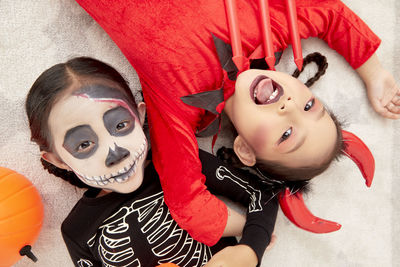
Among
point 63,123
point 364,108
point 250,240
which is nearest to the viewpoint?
point 63,123

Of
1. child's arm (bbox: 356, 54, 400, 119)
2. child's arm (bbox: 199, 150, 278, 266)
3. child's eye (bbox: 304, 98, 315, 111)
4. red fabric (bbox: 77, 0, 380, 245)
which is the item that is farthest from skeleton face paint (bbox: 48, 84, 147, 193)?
child's arm (bbox: 356, 54, 400, 119)

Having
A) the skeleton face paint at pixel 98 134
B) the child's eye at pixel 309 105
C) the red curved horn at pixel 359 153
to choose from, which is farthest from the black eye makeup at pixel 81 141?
the red curved horn at pixel 359 153

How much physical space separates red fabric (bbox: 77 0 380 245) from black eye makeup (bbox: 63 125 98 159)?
0.65 ft

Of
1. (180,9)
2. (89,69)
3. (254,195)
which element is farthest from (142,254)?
(180,9)

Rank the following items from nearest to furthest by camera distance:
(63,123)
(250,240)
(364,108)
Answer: (63,123)
(250,240)
(364,108)

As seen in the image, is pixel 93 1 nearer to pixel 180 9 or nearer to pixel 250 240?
pixel 180 9

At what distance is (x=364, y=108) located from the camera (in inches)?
39.2

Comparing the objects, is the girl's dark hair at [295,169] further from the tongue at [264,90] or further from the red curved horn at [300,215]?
the tongue at [264,90]

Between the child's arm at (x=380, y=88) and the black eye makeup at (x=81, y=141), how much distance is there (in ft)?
2.48

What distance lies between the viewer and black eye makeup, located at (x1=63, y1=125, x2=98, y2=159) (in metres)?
0.68

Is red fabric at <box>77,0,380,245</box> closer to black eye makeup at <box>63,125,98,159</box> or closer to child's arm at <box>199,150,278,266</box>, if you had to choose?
child's arm at <box>199,150,278,266</box>

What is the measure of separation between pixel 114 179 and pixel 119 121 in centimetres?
13

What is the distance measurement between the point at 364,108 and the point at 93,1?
0.81 metres

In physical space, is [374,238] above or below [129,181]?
below
